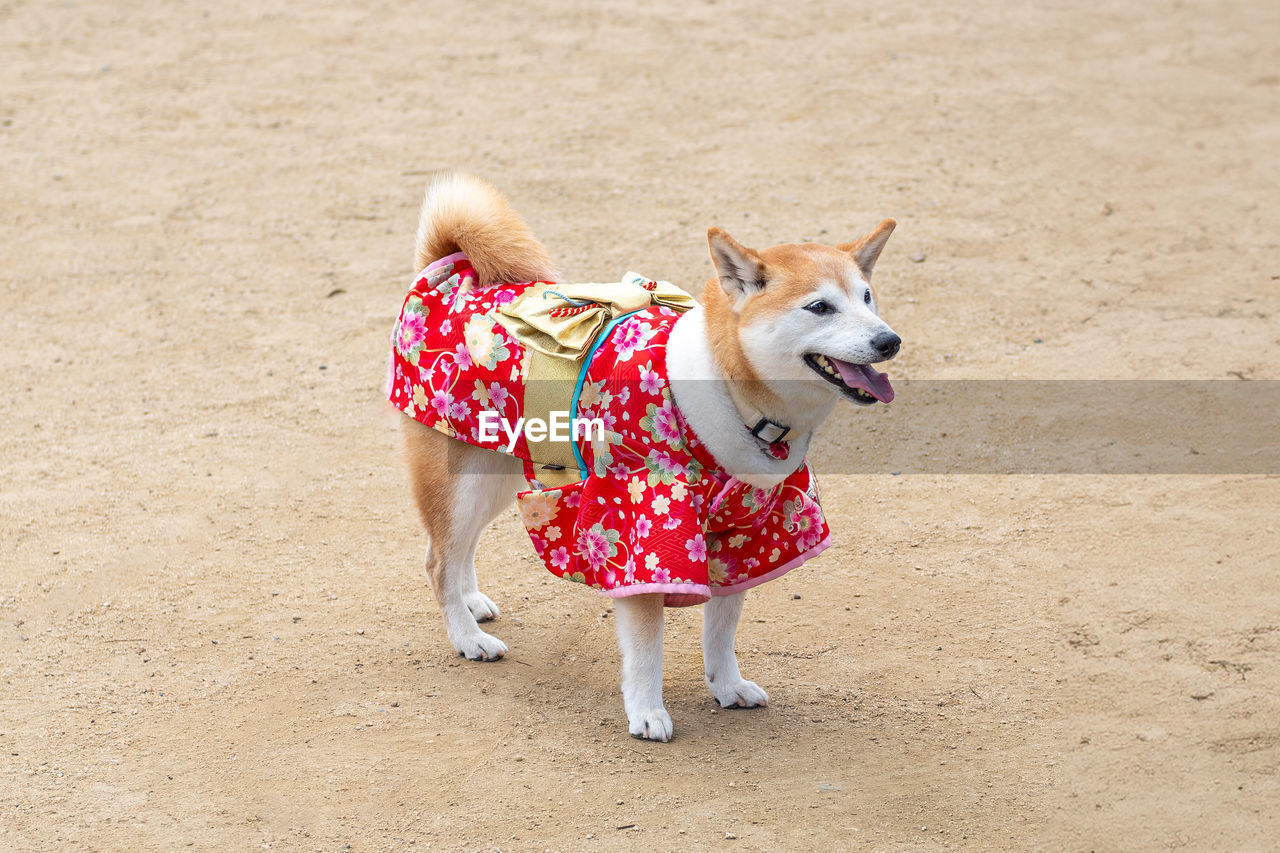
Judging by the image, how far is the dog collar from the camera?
12.5ft

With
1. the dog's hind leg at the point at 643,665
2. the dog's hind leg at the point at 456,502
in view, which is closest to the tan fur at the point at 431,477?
the dog's hind leg at the point at 456,502

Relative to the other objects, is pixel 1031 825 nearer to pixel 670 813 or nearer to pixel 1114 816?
pixel 1114 816

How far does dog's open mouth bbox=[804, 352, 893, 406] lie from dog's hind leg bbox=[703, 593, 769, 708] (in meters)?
0.83

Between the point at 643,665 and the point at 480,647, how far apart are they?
726 millimetres

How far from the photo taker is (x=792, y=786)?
3768 millimetres

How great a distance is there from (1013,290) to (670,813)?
4.20 m

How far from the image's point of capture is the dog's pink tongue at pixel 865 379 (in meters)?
3.64

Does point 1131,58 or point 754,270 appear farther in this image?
point 1131,58

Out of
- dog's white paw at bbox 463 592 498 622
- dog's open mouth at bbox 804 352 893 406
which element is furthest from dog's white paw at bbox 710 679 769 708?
dog's open mouth at bbox 804 352 893 406

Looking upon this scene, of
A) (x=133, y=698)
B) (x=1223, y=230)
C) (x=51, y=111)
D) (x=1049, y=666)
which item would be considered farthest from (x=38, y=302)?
(x=1223, y=230)

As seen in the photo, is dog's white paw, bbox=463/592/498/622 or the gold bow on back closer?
the gold bow on back

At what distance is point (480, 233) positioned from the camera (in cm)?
434

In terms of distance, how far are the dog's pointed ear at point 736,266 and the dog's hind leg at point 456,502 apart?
94cm

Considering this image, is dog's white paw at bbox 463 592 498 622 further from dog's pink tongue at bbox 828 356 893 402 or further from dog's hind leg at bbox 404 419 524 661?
dog's pink tongue at bbox 828 356 893 402
